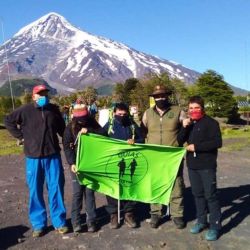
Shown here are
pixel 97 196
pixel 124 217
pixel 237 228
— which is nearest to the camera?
pixel 237 228

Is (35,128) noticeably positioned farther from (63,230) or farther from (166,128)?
(166,128)

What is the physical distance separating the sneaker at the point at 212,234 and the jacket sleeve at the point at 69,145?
2357 mm

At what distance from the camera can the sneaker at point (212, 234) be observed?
23.8 ft

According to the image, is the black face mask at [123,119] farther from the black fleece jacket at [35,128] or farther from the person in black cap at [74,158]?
the black fleece jacket at [35,128]

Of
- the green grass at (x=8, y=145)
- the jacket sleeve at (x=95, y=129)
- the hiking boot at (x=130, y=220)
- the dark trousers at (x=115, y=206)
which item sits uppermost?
the jacket sleeve at (x=95, y=129)

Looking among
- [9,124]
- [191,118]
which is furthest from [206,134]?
[9,124]

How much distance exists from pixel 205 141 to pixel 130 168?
1.46 m

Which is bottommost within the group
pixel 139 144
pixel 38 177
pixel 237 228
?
pixel 237 228

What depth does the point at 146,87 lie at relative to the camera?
53344 mm

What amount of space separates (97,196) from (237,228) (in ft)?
12.1

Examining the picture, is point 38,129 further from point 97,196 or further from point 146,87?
point 146,87

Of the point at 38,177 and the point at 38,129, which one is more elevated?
the point at 38,129

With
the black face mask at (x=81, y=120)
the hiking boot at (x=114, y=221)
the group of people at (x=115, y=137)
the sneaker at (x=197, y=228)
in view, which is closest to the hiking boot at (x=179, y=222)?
the group of people at (x=115, y=137)

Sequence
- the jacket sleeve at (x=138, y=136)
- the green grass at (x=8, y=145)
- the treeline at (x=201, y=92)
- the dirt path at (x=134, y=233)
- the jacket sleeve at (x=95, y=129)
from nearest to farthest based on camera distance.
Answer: the dirt path at (x=134, y=233), the jacket sleeve at (x=95, y=129), the jacket sleeve at (x=138, y=136), the green grass at (x=8, y=145), the treeline at (x=201, y=92)
